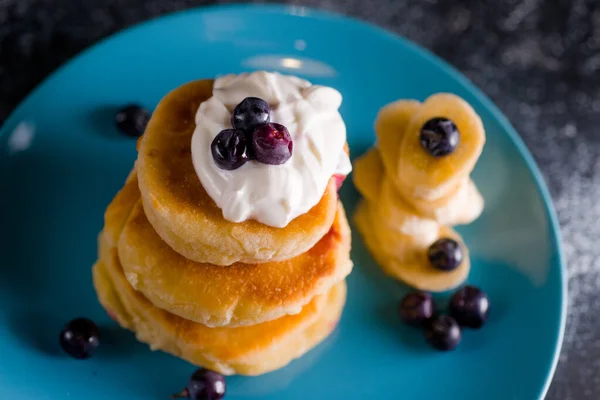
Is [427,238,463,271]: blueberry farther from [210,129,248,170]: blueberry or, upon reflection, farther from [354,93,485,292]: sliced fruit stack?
[210,129,248,170]: blueberry

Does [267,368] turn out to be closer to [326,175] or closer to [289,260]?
[289,260]

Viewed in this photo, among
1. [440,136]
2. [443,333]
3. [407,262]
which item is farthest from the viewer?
[407,262]

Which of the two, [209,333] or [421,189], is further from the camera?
[421,189]

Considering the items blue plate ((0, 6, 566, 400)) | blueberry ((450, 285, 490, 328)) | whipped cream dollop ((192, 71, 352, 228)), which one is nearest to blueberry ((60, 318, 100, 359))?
blue plate ((0, 6, 566, 400))

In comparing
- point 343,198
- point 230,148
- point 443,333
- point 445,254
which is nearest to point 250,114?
point 230,148

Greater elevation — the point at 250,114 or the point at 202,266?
the point at 250,114

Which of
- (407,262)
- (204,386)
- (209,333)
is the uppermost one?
(407,262)

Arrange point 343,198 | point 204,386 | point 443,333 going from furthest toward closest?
point 343,198
point 443,333
point 204,386

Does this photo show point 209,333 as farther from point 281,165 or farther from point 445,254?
point 445,254
